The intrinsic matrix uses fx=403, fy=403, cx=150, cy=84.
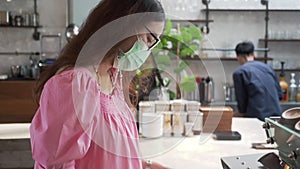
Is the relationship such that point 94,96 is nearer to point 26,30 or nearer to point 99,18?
point 99,18

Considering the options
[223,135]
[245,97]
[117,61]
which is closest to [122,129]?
[117,61]

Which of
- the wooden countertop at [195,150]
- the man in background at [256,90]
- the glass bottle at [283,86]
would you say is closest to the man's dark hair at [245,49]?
the man in background at [256,90]

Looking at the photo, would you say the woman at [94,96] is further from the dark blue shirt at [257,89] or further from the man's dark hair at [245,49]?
the man's dark hair at [245,49]

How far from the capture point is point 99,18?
1.07 metres

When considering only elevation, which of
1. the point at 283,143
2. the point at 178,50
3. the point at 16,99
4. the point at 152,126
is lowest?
the point at 16,99

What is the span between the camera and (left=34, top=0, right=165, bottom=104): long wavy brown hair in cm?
106

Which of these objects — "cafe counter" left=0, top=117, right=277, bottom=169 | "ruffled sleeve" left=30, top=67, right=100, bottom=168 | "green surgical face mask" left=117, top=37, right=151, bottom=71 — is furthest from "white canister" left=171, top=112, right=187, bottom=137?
"ruffled sleeve" left=30, top=67, right=100, bottom=168

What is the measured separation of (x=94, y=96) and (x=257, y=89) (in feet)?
8.70

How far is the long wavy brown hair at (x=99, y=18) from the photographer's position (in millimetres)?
1056

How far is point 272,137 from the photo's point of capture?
3.83 ft

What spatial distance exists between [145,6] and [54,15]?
4050 millimetres

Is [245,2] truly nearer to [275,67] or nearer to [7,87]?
[275,67]

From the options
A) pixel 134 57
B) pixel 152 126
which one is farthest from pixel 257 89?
pixel 134 57

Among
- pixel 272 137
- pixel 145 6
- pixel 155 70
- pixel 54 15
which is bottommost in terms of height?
pixel 272 137
